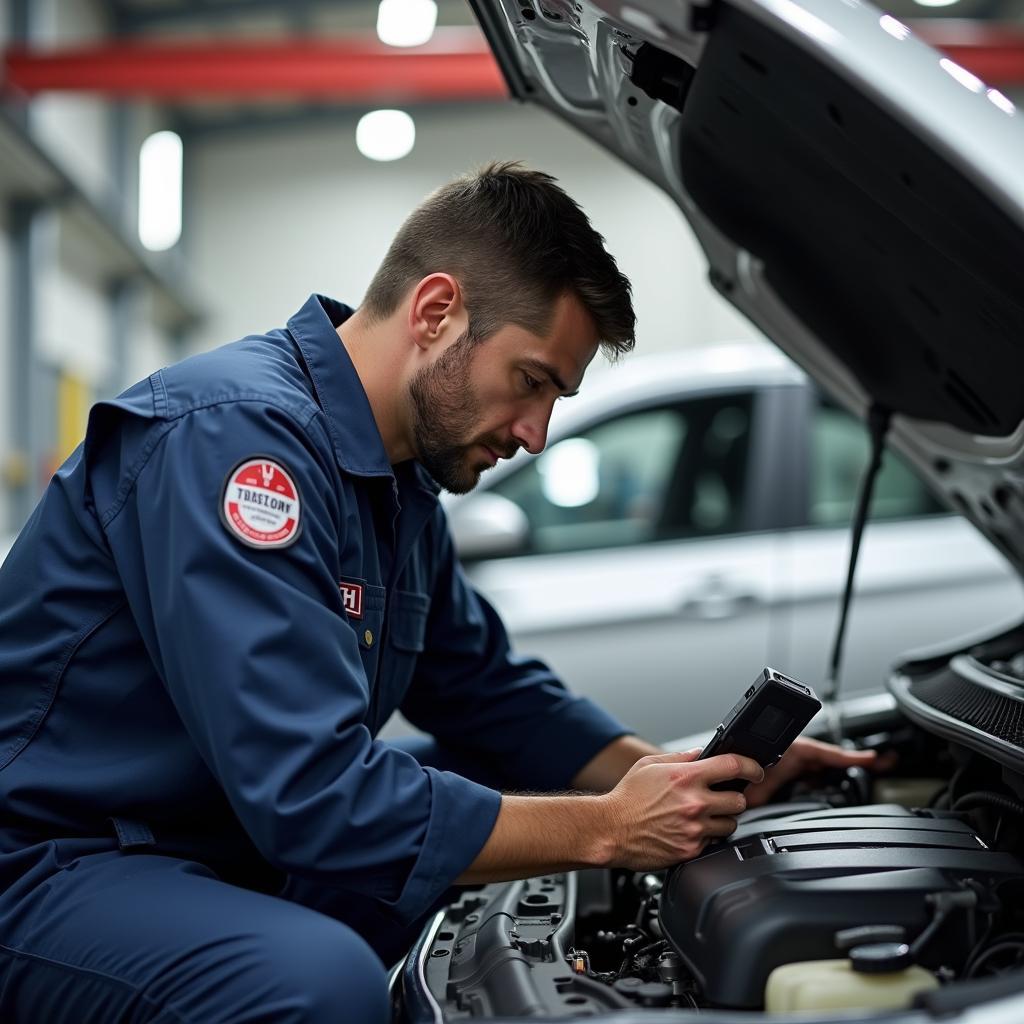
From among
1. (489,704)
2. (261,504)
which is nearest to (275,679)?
(261,504)

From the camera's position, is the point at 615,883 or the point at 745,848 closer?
the point at 745,848

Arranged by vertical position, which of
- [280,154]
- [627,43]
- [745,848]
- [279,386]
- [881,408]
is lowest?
[280,154]

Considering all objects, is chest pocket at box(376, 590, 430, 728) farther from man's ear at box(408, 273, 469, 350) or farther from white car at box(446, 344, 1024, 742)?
white car at box(446, 344, 1024, 742)

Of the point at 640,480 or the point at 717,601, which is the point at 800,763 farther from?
the point at 640,480

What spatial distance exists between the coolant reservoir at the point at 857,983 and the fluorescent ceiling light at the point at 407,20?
8417mm

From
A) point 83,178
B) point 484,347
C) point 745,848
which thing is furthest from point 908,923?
point 83,178

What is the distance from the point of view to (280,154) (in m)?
12.4

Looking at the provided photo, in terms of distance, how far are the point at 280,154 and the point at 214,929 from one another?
39.6 ft

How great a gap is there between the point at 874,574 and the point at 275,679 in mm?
2408

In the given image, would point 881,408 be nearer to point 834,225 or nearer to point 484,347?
point 834,225

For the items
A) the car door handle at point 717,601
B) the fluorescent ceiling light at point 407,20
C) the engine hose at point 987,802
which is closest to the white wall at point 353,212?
the fluorescent ceiling light at point 407,20

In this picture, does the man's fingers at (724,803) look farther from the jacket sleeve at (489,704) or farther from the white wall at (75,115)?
the white wall at (75,115)

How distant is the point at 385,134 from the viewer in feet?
38.7

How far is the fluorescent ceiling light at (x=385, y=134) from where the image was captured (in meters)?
11.8
